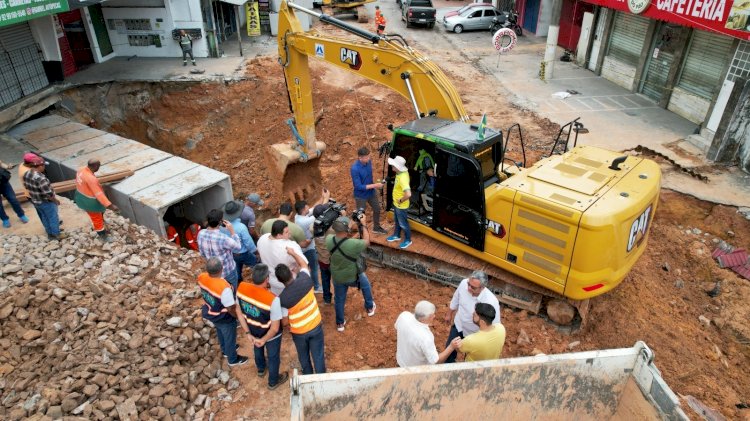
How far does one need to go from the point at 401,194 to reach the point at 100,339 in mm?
4332

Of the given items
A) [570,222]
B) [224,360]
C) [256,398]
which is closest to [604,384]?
[570,222]

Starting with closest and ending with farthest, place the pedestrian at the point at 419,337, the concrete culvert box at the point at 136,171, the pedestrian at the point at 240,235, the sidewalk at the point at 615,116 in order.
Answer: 1. the pedestrian at the point at 419,337
2. the pedestrian at the point at 240,235
3. the concrete culvert box at the point at 136,171
4. the sidewalk at the point at 615,116

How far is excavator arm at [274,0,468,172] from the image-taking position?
7.57m

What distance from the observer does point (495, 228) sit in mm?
6535

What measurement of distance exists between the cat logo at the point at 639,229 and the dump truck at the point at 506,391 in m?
1.96

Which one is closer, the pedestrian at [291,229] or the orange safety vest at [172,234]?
the pedestrian at [291,229]

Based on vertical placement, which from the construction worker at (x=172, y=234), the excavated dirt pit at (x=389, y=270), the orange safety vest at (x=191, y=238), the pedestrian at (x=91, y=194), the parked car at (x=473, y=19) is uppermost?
the pedestrian at (x=91, y=194)

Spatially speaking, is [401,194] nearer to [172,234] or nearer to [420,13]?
[172,234]

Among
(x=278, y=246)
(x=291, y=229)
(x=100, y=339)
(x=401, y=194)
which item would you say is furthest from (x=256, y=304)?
(x=401, y=194)

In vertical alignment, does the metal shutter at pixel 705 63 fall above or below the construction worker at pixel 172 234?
above

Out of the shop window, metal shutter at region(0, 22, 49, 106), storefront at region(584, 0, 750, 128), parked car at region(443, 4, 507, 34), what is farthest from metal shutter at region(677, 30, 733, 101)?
metal shutter at region(0, 22, 49, 106)

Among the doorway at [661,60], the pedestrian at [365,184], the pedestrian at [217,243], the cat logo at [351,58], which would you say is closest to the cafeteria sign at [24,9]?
the cat logo at [351,58]

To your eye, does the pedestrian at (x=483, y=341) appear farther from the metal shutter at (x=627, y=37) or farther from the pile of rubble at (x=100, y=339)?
the metal shutter at (x=627, y=37)

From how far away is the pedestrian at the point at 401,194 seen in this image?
7.04m
